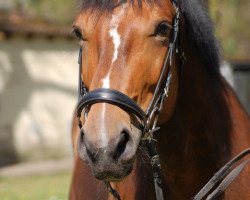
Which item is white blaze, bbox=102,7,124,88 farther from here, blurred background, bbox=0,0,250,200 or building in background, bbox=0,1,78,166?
building in background, bbox=0,1,78,166

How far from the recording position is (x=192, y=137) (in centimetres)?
348

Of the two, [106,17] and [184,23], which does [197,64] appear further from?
[106,17]

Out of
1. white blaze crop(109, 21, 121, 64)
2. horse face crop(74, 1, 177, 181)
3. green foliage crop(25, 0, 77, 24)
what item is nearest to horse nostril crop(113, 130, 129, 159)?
horse face crop(74, 1, 177, 181)

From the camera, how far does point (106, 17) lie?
10.1 ft

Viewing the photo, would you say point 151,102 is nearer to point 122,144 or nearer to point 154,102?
point 154,102

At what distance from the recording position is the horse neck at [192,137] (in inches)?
134

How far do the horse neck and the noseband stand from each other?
0.12 m

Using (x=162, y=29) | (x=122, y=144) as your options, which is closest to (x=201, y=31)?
(x=162, y=29)

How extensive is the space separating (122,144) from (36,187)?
882 centimetres

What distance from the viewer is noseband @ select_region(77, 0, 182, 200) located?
9.48ft

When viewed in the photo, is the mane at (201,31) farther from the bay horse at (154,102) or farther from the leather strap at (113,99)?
the leather strap at (113,99)

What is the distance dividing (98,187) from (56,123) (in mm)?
12326

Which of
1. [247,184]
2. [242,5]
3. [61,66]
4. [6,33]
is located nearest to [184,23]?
[247,184]

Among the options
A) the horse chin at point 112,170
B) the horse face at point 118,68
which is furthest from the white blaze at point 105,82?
the horse chin at point 112,170
